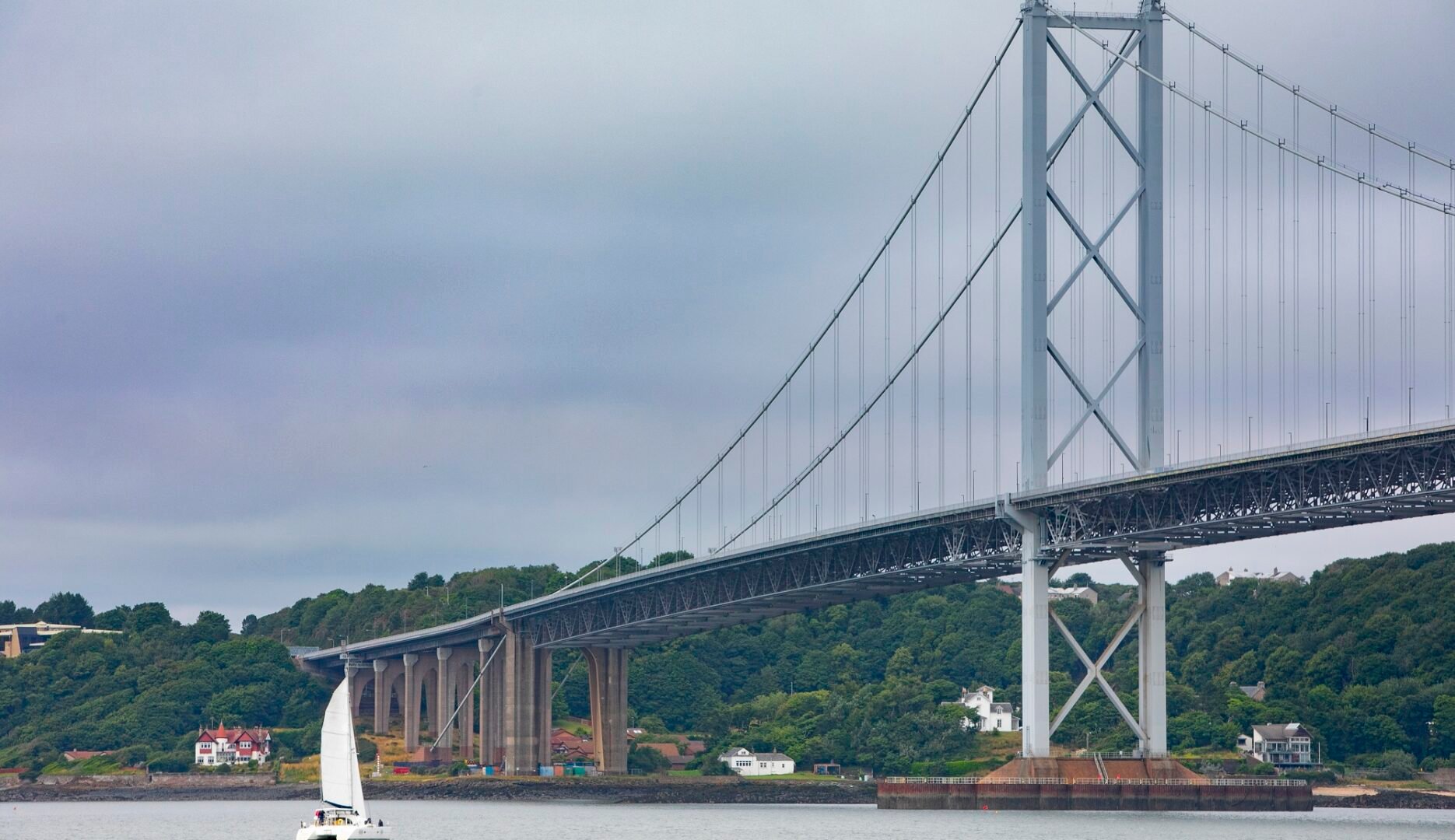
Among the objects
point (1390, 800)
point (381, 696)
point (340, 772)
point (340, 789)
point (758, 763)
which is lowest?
point (758, 763)

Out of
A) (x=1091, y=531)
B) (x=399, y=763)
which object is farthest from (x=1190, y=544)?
(x=399, y=763)

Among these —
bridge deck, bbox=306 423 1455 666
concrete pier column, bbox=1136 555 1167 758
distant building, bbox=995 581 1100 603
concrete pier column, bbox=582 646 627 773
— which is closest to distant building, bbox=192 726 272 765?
concrete pier column, bbox=582 646 627 773

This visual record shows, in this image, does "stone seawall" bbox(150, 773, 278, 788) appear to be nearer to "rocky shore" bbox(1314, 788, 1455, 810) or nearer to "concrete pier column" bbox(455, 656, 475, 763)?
"concrete pier column" bbox(455, 656, 475, 763)

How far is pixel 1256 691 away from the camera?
132375mm

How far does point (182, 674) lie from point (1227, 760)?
78505mm

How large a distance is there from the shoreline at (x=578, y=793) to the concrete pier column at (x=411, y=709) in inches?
654

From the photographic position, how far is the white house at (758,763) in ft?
429

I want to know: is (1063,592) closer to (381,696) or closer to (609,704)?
(381,696)

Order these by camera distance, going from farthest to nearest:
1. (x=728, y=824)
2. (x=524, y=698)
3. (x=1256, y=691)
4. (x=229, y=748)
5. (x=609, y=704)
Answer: (x=229, y=748) < (x=524, y=698) < (x=609, y=704) < (x=1256, y=691) < (x=728, y=824)

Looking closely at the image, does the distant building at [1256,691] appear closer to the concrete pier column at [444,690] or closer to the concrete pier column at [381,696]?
the concrete pier column at [444,690]

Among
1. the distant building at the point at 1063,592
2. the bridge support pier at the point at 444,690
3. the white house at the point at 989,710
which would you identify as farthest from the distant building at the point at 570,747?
the distant building at the point at 1063,592

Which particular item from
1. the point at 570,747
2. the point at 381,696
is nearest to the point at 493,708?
the point at 570,747

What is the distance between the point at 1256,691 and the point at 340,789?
81.6 m

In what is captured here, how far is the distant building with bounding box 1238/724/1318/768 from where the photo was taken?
385 ft
